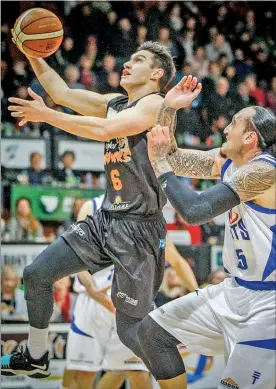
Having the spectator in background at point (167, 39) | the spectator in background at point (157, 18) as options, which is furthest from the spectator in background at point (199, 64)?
the spectator in background at point (157, 18)

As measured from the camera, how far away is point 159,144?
4234 mm

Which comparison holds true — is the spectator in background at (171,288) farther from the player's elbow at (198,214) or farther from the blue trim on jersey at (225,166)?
the player's elbow at (198,214)

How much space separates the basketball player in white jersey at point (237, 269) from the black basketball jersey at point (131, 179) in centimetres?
55

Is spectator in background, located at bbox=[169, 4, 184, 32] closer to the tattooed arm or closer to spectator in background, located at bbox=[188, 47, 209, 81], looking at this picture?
spectator in background, located at bbox=[188, 47, 209, 81]

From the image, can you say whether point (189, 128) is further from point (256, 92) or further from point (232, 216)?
point (232, 216)

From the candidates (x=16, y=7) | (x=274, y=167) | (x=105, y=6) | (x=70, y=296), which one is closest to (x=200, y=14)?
(x=105, y=6)

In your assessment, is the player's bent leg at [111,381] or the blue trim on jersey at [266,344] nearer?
the blue trim on jersey at [266,344]

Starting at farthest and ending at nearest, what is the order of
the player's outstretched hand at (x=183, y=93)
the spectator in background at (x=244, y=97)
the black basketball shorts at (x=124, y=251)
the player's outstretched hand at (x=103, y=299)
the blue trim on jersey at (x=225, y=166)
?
the spectator in background at (x=244, y=97) → the player's outstretched hand at (x=103, y=299) → the black basketball shorts at (x=124, y=251) → the player's outstretched hand at (x=183, y=93) → the blue trim on jersey at (x=225, y=166)

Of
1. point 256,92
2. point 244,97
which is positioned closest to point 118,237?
point 244,97

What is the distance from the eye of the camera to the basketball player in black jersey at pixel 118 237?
461 cm

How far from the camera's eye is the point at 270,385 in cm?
397

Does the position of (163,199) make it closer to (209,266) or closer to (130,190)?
(130,190)

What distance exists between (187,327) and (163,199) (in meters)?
1.04

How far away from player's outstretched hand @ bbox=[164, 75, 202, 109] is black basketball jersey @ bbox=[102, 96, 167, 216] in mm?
378
